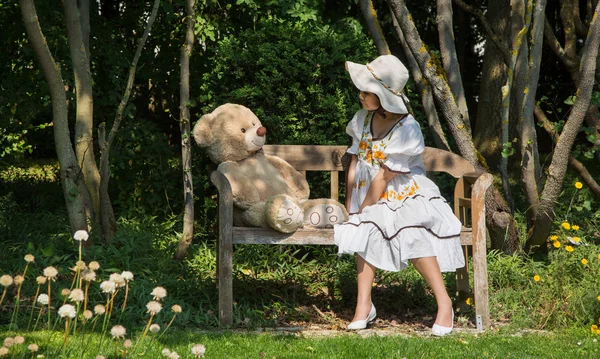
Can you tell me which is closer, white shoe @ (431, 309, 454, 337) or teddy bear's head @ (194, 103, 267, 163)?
white shoe @ (431, 309, 454, 337)

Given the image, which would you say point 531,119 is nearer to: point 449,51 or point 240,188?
point 449,51

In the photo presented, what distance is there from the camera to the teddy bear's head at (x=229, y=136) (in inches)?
203

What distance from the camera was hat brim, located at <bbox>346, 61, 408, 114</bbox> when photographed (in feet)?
15.2

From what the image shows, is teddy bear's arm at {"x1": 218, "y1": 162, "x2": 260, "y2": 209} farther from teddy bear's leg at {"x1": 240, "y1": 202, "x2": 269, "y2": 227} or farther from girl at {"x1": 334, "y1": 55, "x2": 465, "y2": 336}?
girl at {"x1": 334, "y1": 55, "x2": 465, "y2": 336}

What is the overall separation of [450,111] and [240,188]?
164 centimetres

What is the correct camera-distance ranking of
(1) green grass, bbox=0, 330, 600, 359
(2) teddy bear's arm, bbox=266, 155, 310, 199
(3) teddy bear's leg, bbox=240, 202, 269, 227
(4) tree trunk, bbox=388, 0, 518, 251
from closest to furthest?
(1) green grass, bbox=0, 330, 600, 359 < (3) teddy bear's leg, bbox=240, 202, 269, 227 < (2) teddy bear's arm, bbox=266, 155, 310, 199 < (4) tree trunk, bbox=388, 0, 518, 251

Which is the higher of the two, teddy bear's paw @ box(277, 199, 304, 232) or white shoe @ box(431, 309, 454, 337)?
teddy bear's paw @ box(277, 199, 304, 232)

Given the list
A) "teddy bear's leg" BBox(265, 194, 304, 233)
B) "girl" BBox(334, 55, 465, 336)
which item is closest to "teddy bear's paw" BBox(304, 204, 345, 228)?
"girl" BBox(334, 55, 465, 336)

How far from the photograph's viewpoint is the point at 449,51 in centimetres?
583

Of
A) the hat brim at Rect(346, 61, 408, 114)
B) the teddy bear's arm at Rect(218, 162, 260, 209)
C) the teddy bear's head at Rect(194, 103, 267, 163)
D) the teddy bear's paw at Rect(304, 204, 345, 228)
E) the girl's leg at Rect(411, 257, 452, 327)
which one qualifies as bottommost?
the girl's leg at Rect(411, 257, 452, 327)

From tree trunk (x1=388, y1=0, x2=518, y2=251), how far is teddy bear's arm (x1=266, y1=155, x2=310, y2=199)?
3.79 feet

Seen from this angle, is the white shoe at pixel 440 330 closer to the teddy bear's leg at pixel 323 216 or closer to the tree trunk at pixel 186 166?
the teddy bear's leg at pixel 323 216

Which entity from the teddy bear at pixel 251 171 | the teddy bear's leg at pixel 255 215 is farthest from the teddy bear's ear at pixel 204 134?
the teddy bear's leg at pixel 255 215

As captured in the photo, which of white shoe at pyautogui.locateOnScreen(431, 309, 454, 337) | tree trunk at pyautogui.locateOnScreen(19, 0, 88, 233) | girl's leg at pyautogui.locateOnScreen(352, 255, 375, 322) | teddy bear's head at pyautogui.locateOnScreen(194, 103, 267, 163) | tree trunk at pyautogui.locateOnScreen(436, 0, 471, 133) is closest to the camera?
white shoe at pyautogui.locateOnScreen(431, 309, 454, 337)
